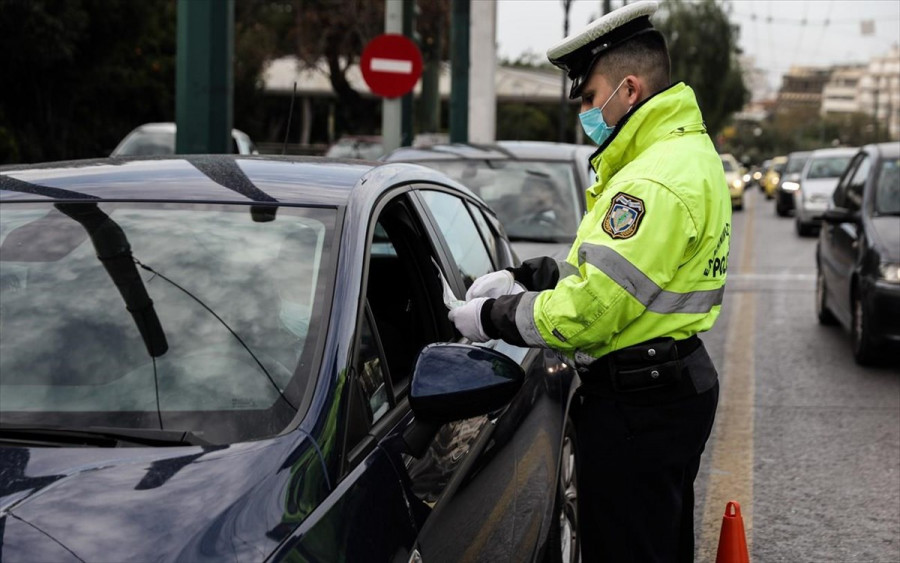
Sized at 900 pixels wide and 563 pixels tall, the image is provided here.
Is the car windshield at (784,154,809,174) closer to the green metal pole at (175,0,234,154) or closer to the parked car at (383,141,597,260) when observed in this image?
the parked car at (383,141,597,260)

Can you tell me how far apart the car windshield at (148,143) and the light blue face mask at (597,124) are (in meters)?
15.5

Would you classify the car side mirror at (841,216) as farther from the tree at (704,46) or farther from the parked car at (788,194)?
the tree at (704,46)

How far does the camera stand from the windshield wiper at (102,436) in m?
2.54

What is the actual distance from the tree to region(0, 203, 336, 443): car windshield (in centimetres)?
7110

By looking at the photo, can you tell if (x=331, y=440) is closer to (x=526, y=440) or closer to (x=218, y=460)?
(x=218, y=460)

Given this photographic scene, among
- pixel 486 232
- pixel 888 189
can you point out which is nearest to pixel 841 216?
pixel 888 189

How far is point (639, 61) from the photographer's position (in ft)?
11.1

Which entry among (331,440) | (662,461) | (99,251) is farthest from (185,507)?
(662,461)

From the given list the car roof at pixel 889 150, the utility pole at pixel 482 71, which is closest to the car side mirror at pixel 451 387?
the car roof at pixel 889 150

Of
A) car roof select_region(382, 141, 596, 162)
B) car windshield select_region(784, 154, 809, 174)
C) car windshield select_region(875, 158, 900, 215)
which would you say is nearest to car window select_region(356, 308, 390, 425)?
car roof select_region(382, 141, 596, 162)

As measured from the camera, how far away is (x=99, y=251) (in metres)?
3.07

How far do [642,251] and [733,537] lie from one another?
1.37 m

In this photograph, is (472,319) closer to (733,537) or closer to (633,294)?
(633,294)

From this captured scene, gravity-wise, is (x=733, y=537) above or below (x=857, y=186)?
below
